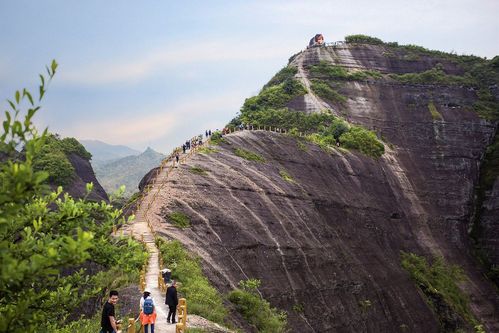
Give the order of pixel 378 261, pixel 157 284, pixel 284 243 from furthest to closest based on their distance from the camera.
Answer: pixel 378 261, pixel 284 243, pixel 157 284

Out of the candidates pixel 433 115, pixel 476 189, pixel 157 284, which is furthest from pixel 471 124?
pixel 157 284

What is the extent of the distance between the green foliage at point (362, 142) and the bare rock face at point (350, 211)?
61.3 inches

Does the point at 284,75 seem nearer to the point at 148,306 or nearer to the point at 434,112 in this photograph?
the point at 434,112

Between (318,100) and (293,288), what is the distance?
1841 inches

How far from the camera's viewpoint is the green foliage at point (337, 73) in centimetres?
8262

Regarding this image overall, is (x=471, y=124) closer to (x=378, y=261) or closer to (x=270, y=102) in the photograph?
(x=270, y=102)

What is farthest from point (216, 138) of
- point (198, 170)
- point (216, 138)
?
point (198, 170)

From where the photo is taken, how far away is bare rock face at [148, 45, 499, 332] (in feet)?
108

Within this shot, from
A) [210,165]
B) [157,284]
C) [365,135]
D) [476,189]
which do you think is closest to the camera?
Answer: [157,284]

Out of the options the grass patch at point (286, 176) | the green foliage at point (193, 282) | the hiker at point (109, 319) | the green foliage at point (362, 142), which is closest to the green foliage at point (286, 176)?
the grass patch at point (286, 176)

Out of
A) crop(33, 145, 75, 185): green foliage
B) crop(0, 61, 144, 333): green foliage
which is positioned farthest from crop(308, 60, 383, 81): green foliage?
crop(0, 61, 144, 333): green foliage

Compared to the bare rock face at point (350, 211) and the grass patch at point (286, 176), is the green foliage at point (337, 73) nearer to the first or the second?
the bare rock face at point (350, 211)

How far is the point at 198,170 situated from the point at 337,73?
50.7 metres

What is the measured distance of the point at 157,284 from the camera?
22.5 meters
